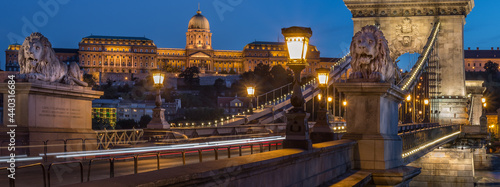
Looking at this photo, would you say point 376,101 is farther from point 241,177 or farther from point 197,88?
point 197,88

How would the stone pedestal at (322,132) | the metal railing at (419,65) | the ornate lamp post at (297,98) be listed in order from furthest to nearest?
the metal railing at (419,65)
the stone pedestal at (322,132)
the ornate lamp post at (297,98)

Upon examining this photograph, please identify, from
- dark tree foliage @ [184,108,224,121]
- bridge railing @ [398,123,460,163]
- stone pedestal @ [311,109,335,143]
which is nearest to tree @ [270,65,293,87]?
dark tree foliage @ [184,108,224,121]

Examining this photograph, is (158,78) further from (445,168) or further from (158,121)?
(445,168)

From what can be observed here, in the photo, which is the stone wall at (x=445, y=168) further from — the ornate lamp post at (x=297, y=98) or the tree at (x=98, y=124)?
the tree at (x=98, y=124)

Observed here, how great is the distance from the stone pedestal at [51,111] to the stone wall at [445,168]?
20.1m

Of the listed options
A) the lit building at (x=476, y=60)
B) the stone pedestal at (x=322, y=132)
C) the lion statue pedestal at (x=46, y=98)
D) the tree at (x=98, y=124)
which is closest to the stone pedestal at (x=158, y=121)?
the lion statue pedestal at (x=46, y=98)

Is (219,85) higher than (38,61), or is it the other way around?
(219,85)

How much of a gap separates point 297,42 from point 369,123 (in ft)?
9.02

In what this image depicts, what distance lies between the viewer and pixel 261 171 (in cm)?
788

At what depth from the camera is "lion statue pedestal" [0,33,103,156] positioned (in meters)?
14.7

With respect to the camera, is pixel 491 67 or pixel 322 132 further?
pixel 491 67

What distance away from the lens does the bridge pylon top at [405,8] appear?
163 feet

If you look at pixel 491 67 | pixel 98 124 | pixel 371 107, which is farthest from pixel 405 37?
pixel 491 67

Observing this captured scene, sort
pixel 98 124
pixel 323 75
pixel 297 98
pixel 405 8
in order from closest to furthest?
1. pixel 297 98
2. pixel 323 75
3. pixel 405 8
4. pixel 98 124
